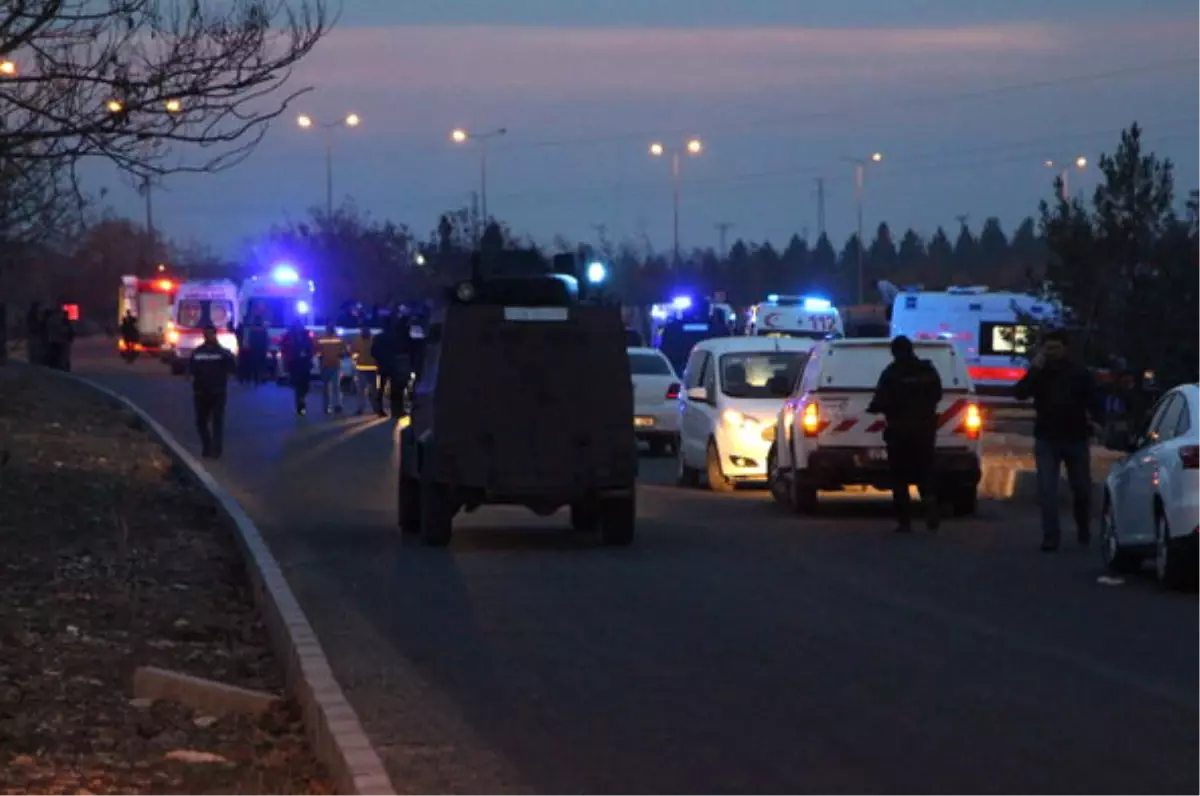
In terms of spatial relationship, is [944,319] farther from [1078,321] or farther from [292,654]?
[292,654]

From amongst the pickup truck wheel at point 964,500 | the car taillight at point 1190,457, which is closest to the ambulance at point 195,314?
the pickup truck wheel at point 964,500

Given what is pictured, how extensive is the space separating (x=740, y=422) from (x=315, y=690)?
15.7m

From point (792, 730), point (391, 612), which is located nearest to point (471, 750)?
point (792, 730)

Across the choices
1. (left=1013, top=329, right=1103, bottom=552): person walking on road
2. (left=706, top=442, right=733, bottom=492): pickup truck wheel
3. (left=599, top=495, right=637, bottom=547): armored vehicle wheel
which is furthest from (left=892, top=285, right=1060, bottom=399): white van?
(left=599, top=495, right=637, bottom=547): armored vehicle wheel

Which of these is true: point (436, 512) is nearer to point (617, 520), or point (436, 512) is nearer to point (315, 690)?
point (617, 520)

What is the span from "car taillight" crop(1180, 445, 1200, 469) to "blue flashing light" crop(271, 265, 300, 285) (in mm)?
48987

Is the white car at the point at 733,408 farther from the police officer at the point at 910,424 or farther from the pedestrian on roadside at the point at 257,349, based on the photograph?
the pedestrian on roadside at the point at 257,349

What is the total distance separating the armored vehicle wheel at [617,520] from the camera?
18.5m

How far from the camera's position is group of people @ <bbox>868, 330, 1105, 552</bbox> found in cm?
1839

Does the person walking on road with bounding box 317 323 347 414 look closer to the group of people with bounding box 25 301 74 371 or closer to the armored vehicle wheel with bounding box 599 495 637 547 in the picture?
the group of people with bounding box 25 301 74 371

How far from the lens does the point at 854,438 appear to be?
2142cm

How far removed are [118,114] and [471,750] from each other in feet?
17.5

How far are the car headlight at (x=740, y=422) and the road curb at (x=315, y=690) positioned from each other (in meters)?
9.31

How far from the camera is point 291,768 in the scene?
9047 mm
